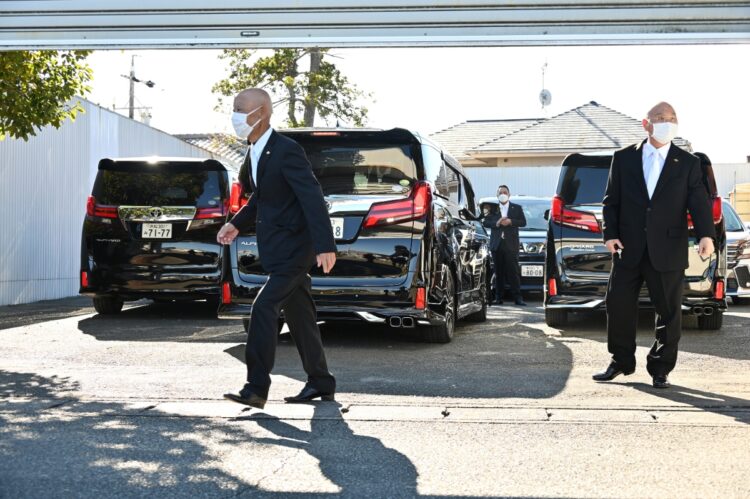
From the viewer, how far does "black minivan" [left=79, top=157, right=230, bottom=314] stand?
1188 centimetres

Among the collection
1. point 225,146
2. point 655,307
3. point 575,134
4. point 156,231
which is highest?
point 575,134

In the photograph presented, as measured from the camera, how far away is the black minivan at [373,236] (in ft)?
29.3

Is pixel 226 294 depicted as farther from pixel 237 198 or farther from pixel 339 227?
pixel 339 227

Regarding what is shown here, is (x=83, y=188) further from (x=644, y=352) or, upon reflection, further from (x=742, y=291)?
(x=644, y=352)

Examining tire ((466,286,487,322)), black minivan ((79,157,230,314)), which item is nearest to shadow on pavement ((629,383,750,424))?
tire ((466,286,487,322))

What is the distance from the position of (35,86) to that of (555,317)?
246 inches

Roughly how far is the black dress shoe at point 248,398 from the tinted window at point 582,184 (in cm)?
564

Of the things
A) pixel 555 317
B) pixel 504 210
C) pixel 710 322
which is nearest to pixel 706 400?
pixel 710 322

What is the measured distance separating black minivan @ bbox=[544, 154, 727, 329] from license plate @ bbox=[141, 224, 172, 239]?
4.04m

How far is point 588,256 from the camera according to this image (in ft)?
35.7

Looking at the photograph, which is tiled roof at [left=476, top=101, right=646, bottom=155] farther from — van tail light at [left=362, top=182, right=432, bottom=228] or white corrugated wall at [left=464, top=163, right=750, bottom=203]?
van tail light at [left=362, top=182, right=432, bottom=228]

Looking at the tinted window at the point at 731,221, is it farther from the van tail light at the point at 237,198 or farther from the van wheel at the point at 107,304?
the van tail light at the point at 237,198

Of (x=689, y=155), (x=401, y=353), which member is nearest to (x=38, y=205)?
(x=401, y=353)

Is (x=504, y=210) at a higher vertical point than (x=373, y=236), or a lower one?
higher
